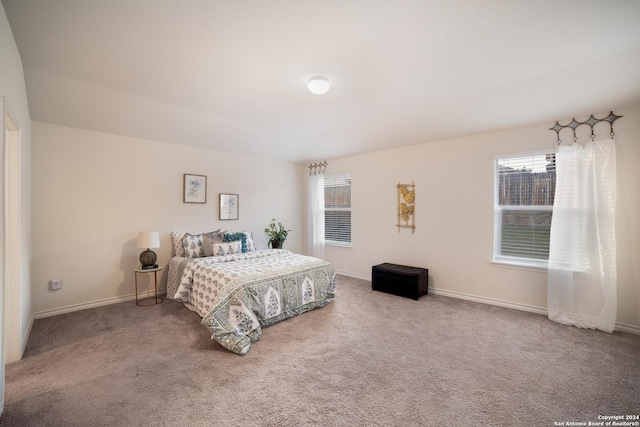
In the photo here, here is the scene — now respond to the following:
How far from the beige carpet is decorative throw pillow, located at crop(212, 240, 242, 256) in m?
1.07

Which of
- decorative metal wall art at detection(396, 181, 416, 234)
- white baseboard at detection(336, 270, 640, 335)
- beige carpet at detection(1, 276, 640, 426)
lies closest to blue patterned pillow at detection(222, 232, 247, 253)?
beige carpet at detection(1, 276, 640, 426)

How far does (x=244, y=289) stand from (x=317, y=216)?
10.4ft

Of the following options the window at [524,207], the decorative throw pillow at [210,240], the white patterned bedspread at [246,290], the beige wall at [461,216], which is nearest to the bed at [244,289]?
the white patterned bedspread at [246,290]

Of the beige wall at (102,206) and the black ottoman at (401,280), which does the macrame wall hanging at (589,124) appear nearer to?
the black ottoman at (401,280)

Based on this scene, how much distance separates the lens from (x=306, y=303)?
353 cm

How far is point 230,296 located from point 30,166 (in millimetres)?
2846

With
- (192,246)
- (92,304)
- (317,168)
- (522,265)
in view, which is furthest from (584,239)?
(92,304)

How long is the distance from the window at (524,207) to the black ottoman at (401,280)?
105 cm

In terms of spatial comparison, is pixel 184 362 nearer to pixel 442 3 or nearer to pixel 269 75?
pixel 269 75

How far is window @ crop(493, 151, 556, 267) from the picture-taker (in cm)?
348

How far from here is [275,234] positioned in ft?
17.9

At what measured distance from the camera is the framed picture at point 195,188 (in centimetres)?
448

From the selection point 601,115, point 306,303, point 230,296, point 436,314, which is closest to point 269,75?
point 230,296

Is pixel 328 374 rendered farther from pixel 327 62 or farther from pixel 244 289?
pixel 327 62
